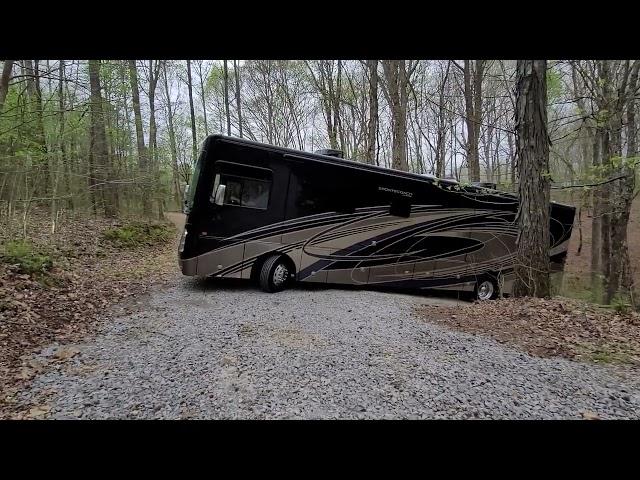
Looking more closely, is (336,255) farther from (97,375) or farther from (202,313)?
(97,375)

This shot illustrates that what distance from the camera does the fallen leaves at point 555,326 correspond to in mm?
3479

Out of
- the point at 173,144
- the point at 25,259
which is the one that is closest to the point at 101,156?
the point at 25,259

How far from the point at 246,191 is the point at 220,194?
0.47 m

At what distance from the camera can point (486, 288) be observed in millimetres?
9438

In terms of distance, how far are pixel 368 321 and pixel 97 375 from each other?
10.00 ft

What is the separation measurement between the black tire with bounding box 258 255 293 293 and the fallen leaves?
2.61 metres

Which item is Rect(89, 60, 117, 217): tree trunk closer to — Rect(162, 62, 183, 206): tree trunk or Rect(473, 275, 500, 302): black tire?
Rect(162, 62, 183, 206): tree trunk

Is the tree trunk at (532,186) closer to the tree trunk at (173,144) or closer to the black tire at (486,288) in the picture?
the black tire at (486,288)

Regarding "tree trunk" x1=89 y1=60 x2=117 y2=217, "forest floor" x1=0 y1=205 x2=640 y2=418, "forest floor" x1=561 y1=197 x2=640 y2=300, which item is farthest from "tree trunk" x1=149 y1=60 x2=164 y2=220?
"forest floor" x1=561 y1=197 x2=640 y2=300

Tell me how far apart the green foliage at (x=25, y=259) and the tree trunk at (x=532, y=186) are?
762 cm

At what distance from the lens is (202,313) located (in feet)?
15.9

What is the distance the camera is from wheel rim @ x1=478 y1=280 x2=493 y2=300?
30.5 feet

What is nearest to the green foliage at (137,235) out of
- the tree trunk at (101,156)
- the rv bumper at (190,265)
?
the tree trunk at (101,156)
